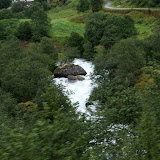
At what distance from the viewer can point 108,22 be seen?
53812mm

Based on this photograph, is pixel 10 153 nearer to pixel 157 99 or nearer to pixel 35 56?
pixel 157 99

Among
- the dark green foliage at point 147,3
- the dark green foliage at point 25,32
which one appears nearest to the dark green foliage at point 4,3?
the dark green foliage at point 25,32

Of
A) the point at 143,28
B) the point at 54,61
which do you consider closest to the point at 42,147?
the point at 54,61

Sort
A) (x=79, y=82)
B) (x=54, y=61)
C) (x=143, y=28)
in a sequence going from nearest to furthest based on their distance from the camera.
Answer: (x=79, y=82) → (x=54, y=61) → (x=143, y=28)

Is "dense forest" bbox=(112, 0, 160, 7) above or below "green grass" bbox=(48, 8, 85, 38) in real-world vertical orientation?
above

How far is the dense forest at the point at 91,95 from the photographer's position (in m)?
8.44

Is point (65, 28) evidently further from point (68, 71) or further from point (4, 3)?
point (4, 3)

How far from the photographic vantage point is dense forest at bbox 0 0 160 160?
27.7 ft

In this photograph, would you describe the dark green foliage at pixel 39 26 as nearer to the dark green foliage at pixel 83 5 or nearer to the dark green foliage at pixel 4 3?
the dark green foliage at pixel 83 5

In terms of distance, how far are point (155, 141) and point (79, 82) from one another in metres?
34.2

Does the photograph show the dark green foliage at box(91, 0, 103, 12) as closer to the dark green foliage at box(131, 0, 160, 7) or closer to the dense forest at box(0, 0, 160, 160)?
the dense forest at box(0, 0, 160, 160)

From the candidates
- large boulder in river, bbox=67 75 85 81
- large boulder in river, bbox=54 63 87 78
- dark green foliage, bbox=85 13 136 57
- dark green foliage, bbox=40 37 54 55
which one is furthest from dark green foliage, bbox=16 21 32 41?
large boulder in river, bbox=67 75 85 81

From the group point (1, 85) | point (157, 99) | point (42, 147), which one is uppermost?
point (42, 147)

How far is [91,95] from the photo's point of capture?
34.0 metres
